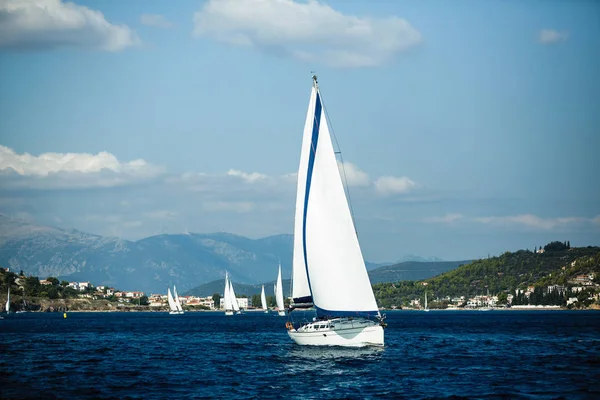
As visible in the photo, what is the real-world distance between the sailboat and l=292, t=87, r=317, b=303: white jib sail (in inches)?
3.4

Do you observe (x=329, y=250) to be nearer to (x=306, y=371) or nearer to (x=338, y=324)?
(x=338, y=324)

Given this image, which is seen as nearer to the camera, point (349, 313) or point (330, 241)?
point (349, 313)

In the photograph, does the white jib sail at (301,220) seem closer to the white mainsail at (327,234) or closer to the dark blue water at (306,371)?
the white mainsail at (327,234)

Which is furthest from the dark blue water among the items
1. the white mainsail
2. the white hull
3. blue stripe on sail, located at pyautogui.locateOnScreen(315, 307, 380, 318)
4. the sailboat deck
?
the white mainsail

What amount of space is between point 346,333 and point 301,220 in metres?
10.5

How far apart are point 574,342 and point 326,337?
33.4 metres

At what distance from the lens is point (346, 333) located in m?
64.6

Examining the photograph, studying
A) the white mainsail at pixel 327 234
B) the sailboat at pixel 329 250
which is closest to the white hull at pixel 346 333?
the sailboat at pixel 329 250

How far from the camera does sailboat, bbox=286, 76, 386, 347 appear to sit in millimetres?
63719

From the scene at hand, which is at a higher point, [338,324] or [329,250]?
[329,250]

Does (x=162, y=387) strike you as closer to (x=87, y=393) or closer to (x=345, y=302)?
(x=87, y=393)

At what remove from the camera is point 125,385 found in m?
49.5

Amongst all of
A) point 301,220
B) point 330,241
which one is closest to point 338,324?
point 330,241

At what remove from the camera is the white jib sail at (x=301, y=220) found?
64938 millimetres
